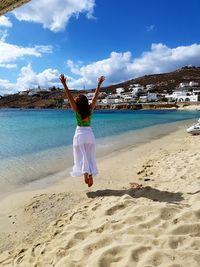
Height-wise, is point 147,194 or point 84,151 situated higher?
point 84,151

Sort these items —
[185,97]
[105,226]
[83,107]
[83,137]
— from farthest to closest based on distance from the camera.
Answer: [185,97] → [83,137] → [83,107] → [105,226]

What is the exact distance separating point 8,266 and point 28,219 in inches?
68.3

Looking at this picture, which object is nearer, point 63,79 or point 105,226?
point 105,226

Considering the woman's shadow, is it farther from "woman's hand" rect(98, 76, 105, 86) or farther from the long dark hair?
"woman's hand" rect(98, 76, 105, 86)

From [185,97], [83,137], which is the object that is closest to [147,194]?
[83,137]

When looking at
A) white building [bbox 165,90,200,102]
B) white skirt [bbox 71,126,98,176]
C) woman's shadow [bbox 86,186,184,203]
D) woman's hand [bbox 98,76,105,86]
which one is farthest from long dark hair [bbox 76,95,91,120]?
white building [bbox 165,90,200,102]

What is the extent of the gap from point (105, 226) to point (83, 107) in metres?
2.82

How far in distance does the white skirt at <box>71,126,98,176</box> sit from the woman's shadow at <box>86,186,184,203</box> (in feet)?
1.60

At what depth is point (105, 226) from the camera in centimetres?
449

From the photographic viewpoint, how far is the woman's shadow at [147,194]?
568 centimetres

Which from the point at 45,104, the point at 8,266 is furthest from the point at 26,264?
the point at 45,104

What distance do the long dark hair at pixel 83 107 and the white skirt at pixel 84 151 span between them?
0.96 feet

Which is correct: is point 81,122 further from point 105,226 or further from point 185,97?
point 185,97

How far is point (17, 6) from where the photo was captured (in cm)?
408
